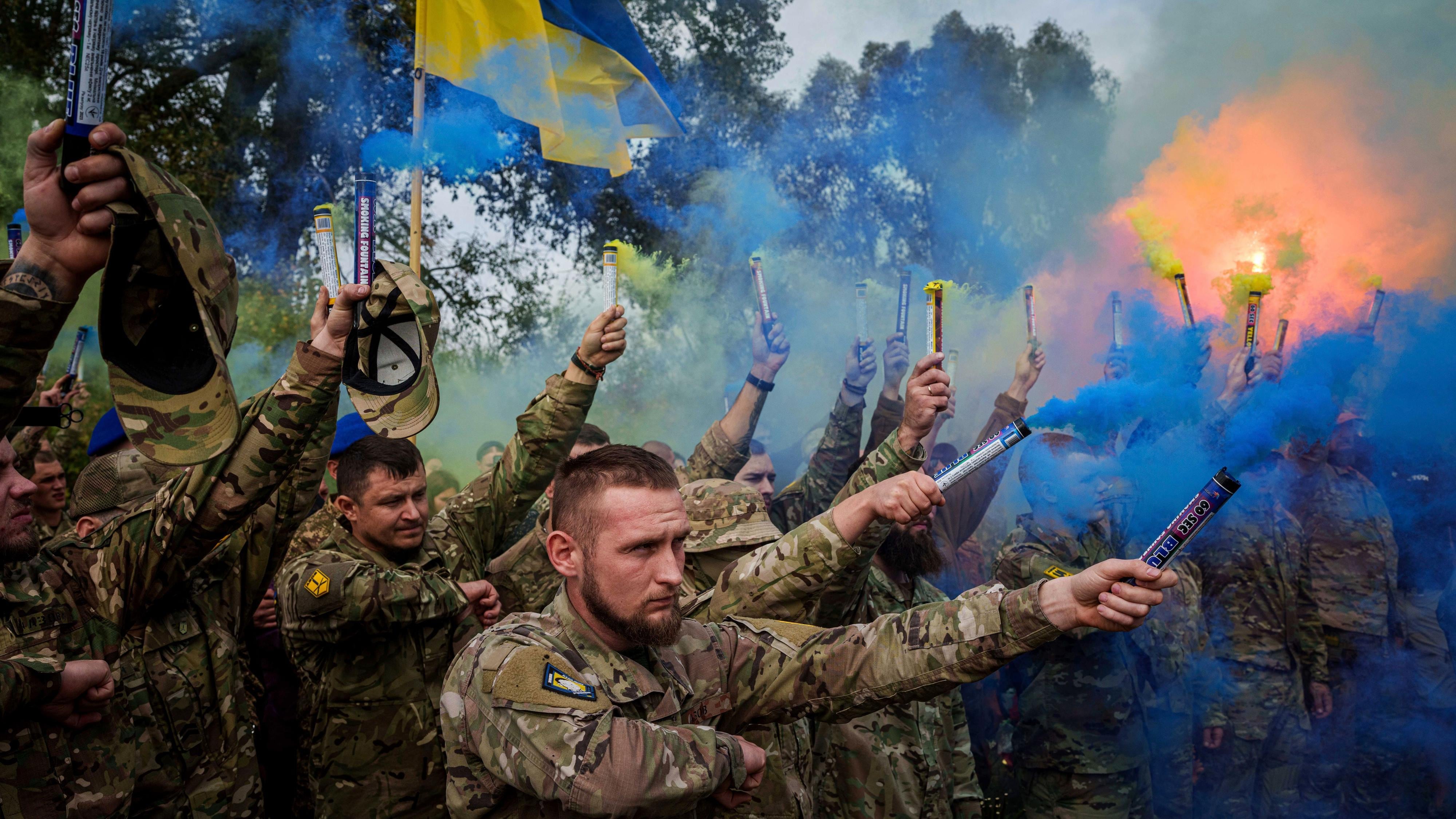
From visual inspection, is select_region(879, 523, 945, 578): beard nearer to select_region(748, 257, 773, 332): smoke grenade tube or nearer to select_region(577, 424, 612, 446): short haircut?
select_region(748, 257, 773, 332): smoke grenade tube

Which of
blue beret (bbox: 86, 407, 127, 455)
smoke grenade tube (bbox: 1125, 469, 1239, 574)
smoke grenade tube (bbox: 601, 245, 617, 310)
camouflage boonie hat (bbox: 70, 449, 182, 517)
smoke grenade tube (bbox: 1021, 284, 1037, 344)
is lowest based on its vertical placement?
smoke grenade tube (bbox: 1125, 469, 1239, 574)

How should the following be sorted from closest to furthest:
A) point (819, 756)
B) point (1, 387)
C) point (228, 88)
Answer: point (1, 387) → point (819, 756) → point (228, 88)

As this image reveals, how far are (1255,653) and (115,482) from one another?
6.59 meters

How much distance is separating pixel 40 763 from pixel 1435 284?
861 cm

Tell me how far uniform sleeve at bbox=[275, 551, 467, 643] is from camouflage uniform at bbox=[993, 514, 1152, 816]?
306cm

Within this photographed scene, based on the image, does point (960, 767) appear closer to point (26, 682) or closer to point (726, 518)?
point (726, 518)

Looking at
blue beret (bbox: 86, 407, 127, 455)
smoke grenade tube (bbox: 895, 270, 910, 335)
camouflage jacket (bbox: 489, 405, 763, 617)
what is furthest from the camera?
smoke grenade tube (bbox: 895, 270, 910, 335)

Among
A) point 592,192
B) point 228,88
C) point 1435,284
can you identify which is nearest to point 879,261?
point 592,192

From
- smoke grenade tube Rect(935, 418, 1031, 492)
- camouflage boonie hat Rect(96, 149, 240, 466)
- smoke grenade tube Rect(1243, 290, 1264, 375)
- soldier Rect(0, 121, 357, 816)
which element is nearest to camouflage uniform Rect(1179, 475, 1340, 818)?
smoke grenade tube Rect(1243, 290, 1264, 375)

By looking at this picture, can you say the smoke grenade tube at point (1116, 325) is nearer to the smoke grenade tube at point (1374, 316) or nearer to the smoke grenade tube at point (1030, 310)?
the smoke grenade tube at point (1030, 310)

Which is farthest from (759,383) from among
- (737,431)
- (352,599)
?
(352,599)

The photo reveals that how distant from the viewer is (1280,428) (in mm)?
6754

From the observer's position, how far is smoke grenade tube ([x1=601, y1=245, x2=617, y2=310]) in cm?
394

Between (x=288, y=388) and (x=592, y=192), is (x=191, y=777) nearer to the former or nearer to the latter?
(x=288, y=388)
